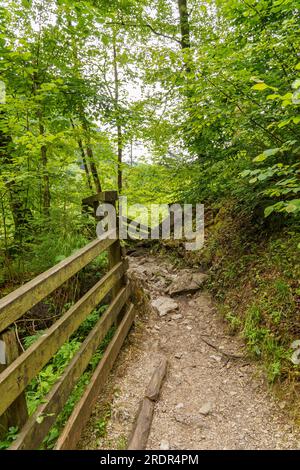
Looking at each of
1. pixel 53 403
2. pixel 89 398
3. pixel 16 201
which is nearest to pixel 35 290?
pixel 53 403

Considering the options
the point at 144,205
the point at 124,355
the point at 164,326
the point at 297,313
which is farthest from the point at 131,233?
the point at 297,313

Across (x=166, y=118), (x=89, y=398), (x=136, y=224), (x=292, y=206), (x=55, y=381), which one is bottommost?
(x=89, y=398)

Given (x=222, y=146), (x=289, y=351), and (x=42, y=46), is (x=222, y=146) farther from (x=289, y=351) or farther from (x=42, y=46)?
(x=42, y=46)

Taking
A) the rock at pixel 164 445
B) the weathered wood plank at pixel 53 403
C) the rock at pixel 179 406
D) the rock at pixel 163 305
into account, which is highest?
the weathered wood plank at pixel 53 403

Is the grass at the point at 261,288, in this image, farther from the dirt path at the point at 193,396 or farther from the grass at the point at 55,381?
the grass at the point at 55,381

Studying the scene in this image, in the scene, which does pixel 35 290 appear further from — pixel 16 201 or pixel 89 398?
pixel 16 201

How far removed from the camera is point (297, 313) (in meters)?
3.40

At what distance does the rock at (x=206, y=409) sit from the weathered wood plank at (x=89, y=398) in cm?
114

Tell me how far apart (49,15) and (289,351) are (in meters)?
7.76

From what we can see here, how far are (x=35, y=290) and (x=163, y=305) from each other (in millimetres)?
3741

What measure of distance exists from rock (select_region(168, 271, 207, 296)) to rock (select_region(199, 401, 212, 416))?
2.89 meters

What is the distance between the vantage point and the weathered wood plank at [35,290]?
5.54 feet

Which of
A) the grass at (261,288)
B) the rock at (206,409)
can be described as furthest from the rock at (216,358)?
the rock at (206,409)

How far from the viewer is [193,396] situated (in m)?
3.29
